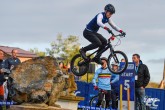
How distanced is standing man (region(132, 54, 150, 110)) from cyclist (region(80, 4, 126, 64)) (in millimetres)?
1705

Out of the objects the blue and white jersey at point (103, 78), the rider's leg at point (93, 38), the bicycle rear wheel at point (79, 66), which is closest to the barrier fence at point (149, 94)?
the blue and white jersey at point (103, 78)

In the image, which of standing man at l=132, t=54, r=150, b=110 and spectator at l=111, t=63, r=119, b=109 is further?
spectator at l=111, t=63, r=119, b=109

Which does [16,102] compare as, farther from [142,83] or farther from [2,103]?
[142,83]

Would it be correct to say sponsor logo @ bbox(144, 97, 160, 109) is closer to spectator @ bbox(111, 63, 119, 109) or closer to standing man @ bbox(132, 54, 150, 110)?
spectator @ bbox(111, 63, 119, 109)

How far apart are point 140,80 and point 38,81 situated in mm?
5870

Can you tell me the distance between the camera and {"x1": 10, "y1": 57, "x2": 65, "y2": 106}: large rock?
9852 millimetres

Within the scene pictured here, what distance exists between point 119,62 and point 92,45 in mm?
979

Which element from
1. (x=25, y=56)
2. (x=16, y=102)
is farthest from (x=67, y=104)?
(x=25, y=56)

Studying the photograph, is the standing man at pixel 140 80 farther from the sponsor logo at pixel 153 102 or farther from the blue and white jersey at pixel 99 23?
the sponsor logo at pixel 153 102

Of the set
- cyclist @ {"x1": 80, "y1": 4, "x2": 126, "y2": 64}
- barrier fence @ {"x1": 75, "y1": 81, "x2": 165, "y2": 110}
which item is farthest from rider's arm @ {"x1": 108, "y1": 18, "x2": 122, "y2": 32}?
barrier fence @ {"x1": 75, "y1": 81, "x2": 165, "y2": 110}

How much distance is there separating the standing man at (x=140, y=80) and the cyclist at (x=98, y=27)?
171 cm

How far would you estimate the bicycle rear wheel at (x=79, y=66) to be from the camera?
47.6 ft

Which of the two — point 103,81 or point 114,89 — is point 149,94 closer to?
point 114,89

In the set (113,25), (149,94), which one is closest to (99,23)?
(113,25)
